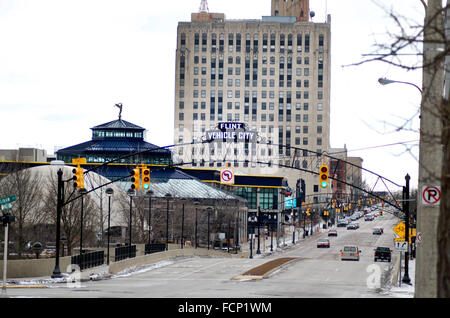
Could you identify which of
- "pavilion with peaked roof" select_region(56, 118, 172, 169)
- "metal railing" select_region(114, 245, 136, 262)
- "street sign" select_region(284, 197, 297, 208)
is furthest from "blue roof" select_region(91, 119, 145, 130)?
"metal railing" select_region(114, 245, 136, 262)

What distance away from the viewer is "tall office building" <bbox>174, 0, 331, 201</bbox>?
197 meters

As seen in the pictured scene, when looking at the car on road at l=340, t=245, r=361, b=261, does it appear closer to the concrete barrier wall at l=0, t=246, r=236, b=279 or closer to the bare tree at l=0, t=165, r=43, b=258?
the concrete barrier wall at l=0, t=246, r=236, b=279

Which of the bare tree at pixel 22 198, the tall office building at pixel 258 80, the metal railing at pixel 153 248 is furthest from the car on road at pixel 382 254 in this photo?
the tall office building at pixel 258 80

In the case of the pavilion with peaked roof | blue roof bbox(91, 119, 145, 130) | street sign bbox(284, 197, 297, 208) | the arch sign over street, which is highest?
blue roof bbox(91, 119, 145, 130)

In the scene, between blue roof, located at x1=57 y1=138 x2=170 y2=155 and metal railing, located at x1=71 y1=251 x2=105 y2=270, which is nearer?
metal railing, located at x1=71 y1=251 x2=105 y2=270

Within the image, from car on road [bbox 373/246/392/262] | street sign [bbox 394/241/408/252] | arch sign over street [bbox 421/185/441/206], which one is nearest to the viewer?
arch sign over street [bbox 421/185/441/206]

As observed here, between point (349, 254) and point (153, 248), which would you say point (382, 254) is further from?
point (153, 248)

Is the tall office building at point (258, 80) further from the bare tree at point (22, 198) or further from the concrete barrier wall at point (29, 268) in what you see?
the concrete barrier wall at point (29, 268)

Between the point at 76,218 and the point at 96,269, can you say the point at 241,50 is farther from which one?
the point at 96,269
